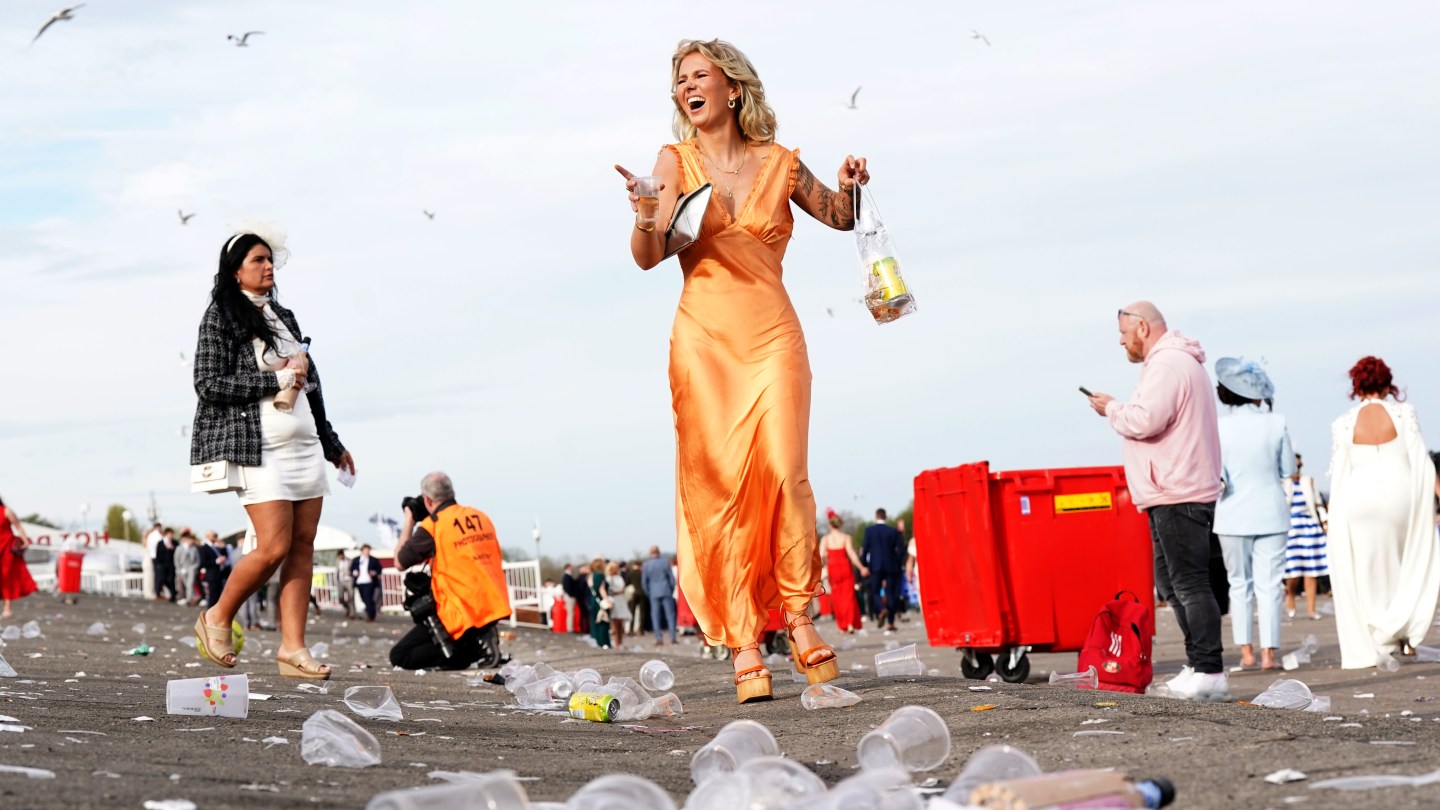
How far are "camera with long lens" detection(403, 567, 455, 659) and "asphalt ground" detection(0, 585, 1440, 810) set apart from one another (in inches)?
121

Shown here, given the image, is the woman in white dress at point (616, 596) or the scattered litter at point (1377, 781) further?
the woman in white dress at point (616, 596)

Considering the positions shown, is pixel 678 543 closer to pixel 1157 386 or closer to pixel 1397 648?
pixel 1157 386

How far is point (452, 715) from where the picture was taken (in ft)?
21.6

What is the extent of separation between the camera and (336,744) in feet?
14.8

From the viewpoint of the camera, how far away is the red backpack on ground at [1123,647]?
7.74 meters

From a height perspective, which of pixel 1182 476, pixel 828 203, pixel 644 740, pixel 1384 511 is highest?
pixel 828 203

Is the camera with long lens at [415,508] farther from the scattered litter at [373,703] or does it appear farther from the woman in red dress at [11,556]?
the woman in red dress at [11,556]

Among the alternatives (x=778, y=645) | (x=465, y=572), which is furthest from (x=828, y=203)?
(x=778, y=645)

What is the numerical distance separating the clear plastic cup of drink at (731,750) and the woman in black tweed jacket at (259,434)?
12.2 feet

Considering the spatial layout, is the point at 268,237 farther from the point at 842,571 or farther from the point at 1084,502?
the point at 842,571

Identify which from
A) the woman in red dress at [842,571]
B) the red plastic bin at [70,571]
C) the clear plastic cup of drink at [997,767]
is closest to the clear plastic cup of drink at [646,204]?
the clear plastic cup of drink at [997,767]

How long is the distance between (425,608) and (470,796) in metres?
8.45

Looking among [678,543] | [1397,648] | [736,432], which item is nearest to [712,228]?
[736,432]

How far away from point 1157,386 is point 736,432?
2549mm
